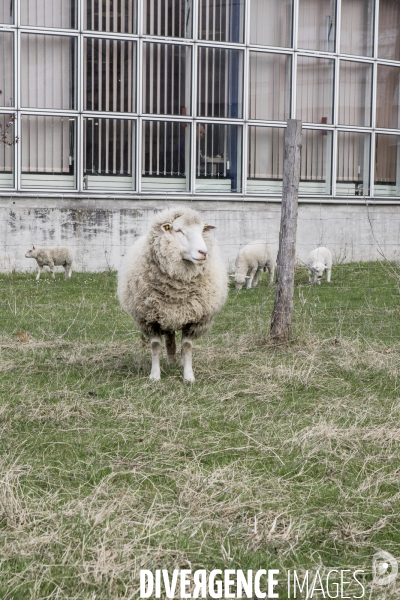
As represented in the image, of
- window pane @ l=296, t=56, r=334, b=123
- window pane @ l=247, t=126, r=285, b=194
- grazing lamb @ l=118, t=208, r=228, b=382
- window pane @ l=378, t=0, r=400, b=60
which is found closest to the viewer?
grazing lamb @ l=118, t=208, r=228, b=382

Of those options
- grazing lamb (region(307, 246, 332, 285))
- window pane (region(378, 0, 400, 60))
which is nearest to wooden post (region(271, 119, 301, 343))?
Result: grazing lamb (region(307, 246, 332, 285))

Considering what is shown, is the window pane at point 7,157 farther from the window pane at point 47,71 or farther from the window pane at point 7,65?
the window pane at point 47,71

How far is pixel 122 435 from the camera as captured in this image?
4891 mm

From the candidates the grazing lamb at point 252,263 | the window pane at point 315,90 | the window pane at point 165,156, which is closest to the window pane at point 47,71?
the window pane at point 165,156

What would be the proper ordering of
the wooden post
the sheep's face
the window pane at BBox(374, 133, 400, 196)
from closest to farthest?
the sheep's face
the wooden post
the window pane at BBox(374, 133, 400, 196)

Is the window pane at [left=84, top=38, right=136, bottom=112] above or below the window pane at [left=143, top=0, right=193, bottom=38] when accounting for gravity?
below

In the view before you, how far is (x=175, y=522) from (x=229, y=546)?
0.34 m

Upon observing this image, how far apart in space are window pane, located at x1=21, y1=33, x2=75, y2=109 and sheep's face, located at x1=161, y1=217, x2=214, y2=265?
9.14 m

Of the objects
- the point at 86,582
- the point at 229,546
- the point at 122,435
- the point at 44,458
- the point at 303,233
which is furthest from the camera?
the point at 303,233

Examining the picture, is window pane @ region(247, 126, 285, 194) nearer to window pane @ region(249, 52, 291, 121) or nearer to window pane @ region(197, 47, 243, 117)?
window pane @ region(249, 52, 291, 121)

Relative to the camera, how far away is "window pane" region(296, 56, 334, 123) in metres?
16.8

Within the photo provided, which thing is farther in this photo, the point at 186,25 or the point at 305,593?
the point at 186,25

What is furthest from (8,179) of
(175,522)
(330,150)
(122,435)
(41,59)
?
(175,522)

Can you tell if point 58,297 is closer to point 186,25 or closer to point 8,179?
point 8,179
